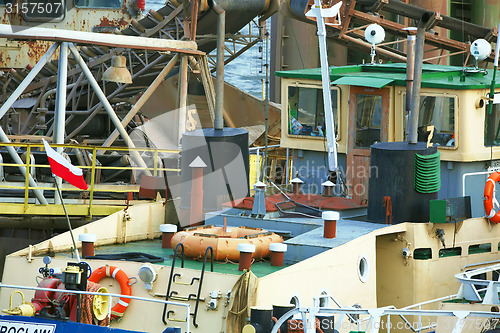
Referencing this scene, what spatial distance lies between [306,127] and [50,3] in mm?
15000

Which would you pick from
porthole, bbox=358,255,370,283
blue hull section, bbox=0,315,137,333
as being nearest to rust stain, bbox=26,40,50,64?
porthole, bbox=358,255,370,283

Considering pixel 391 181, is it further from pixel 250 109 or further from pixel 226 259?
pixel 250 109

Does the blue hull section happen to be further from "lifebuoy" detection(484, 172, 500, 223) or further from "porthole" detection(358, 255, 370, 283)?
"lifebuoy" detection(484, 172, 500, 223)

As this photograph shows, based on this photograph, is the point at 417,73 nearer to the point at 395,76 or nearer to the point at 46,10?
the point at 395,76

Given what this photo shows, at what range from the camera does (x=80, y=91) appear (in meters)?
26.1

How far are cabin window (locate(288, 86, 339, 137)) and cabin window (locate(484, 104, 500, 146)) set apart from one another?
2.65 m

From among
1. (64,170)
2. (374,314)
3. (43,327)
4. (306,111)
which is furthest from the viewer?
(306,111)

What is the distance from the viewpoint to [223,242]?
14.0 metres

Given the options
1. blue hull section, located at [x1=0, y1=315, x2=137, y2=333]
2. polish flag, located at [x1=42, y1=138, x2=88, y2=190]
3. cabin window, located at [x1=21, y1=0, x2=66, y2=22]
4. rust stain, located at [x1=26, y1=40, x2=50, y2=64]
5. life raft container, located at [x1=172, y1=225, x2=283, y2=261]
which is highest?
cabin window, located at [x1=21, y1=0, x2=66, y2=22]

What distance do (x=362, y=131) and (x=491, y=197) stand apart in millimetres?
2773

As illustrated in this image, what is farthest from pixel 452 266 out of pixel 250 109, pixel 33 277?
pixel 250 109

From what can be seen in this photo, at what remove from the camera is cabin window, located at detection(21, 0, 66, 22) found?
30.3 meters

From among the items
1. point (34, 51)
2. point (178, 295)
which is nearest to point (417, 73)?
point (178, 295)

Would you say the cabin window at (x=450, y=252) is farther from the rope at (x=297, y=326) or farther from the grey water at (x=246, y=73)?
the grey water at (x=246, y=73)
